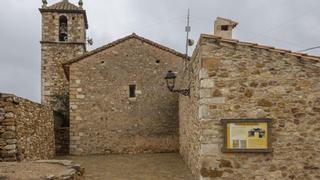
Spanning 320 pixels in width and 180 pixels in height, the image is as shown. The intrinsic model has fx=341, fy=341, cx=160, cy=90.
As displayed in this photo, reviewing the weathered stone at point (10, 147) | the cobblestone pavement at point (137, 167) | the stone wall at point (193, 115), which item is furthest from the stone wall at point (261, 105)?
the weathered stone at point (10, 147)

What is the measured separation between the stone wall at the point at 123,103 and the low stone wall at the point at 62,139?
1.79 feet

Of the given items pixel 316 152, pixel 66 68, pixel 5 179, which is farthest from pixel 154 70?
pixel 5 179

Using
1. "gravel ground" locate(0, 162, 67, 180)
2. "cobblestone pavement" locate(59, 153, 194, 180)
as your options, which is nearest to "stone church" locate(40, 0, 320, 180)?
"cobblestone pavement" locate(59, 153, 194, 180)

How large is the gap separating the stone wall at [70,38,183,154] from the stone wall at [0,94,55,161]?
2.42m

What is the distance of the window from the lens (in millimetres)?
18906

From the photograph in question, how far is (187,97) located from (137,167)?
2.53 meters

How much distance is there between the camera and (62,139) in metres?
13.9

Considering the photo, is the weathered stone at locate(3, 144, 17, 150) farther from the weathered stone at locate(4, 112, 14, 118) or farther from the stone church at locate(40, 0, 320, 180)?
the stone church at locate(40, 0, 320, 180)

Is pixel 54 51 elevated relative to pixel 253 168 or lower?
elevated

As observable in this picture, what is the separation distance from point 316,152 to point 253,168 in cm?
121

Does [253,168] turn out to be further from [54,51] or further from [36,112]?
[54,51]

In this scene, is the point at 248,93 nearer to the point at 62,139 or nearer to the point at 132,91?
the point at 132,91

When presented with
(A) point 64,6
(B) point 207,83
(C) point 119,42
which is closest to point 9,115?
(B) point 207,83

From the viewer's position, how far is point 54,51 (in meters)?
18.5
